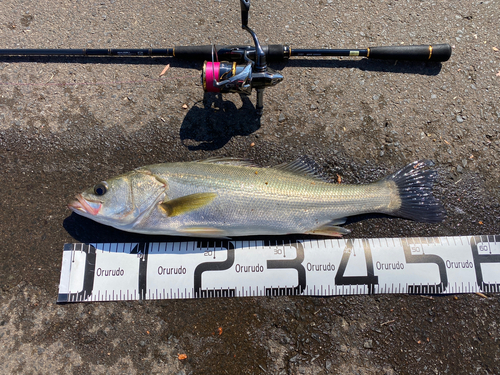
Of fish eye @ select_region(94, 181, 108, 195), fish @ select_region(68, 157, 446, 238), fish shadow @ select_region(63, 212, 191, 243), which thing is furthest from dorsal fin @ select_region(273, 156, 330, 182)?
fish eye @ select_region(94, 181, 108, 195)

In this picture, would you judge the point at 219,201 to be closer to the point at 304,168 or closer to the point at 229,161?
the point at 229,161

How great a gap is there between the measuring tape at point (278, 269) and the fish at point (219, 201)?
0.85 feet

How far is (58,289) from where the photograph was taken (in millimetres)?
2424

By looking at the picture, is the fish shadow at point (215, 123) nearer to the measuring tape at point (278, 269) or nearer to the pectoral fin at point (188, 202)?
the pectoral fin at point (188, 202)

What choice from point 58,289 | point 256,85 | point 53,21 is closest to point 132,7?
point 53,21

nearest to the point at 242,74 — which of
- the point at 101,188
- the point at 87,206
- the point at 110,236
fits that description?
the point at 101,188

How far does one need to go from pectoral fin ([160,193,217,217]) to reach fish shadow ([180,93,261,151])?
654 mm

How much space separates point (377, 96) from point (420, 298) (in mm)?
2079

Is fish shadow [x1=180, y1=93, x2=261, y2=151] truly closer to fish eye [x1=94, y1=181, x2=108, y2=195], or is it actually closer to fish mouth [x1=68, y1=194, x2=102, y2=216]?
fish eye [x1=94, y1=181, x2=108, y2=195]

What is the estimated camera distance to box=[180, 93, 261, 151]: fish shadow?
267cm

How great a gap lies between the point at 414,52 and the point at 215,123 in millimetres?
2170

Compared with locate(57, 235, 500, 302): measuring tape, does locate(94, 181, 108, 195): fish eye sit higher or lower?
higher

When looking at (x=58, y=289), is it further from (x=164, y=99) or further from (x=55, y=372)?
(x=164, y=99)

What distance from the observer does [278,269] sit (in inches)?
96.3
